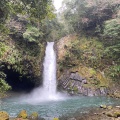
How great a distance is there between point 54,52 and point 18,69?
719 cm

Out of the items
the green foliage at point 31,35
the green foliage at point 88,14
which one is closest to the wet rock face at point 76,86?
the green foliage at point 31,35

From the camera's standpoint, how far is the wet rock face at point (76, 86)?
22906 mm

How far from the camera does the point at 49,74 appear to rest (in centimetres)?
2511

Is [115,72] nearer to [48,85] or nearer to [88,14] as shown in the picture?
[48,85]

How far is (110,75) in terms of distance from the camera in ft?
81.6

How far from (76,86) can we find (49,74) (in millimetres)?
3911

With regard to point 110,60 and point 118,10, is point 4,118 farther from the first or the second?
point 118,10

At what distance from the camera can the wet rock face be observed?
22.9 m

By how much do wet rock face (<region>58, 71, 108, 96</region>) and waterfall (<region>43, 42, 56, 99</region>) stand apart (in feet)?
3.34

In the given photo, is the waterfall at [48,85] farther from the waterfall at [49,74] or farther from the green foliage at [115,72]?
the green foliage at [115,72]

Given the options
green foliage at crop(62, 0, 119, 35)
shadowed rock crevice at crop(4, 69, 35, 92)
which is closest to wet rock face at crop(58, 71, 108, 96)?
shadowed rock crevice at crop(4, 69, 35, 92)

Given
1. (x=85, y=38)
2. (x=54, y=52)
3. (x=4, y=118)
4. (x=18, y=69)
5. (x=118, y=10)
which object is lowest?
(x=4, y=118)

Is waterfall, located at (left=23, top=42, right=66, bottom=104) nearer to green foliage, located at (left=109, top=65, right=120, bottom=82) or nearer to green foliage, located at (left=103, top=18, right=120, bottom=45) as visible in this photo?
green foliage, located at (left=109, top=65, right=120, bottom=82)

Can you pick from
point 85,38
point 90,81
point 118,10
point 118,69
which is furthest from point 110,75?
point 118,10
